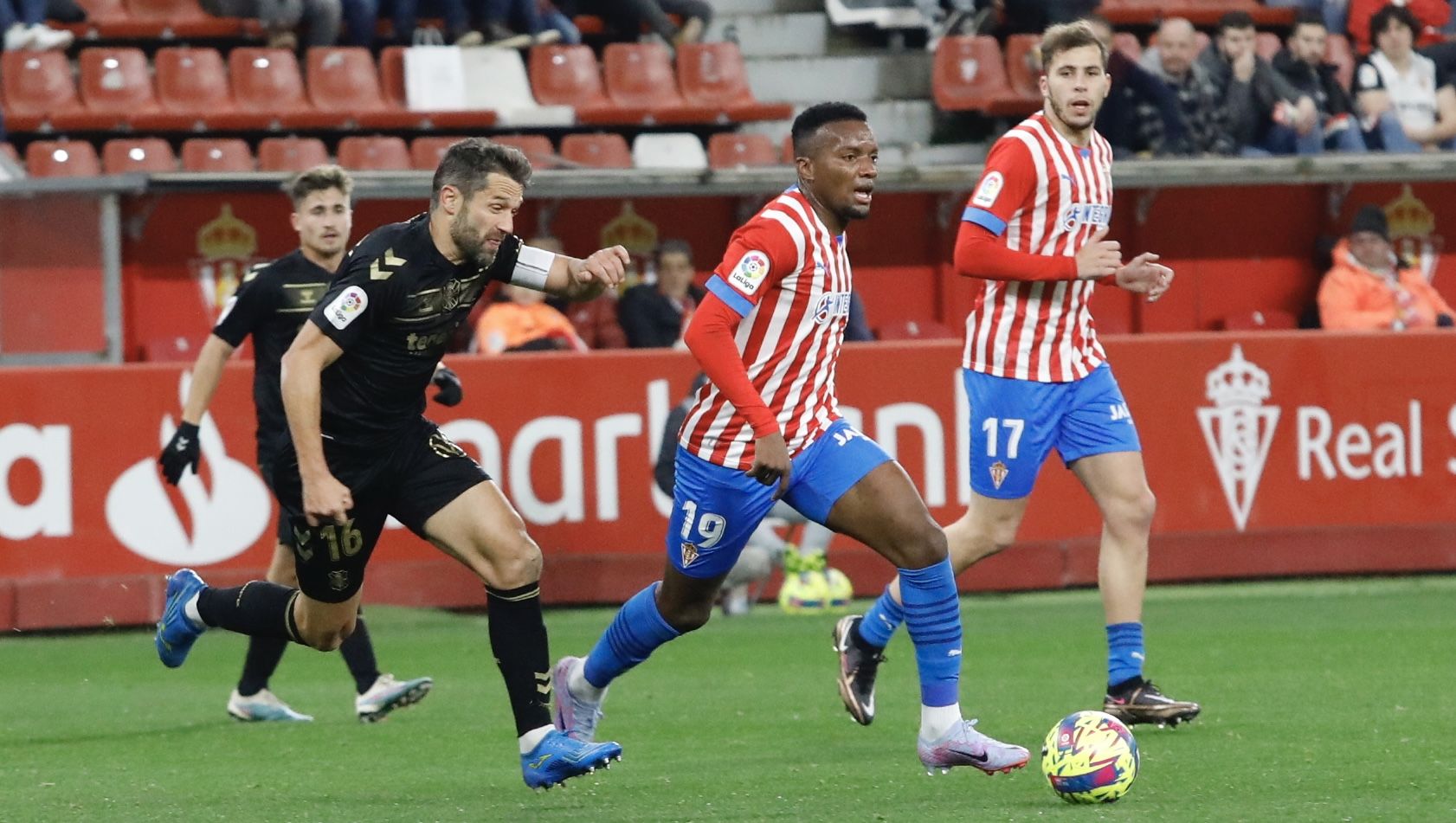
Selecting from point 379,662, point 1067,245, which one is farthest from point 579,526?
point 1067,245

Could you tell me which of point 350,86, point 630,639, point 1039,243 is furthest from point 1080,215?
point 350,86

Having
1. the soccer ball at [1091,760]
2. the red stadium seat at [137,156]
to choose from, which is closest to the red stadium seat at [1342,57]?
the red stadium seat at [137,156]

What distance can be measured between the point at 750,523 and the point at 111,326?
7336mm

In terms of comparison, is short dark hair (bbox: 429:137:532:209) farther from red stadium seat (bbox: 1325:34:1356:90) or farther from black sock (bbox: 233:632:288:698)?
red stadium seat (bbox: 1325:34:1356:90)

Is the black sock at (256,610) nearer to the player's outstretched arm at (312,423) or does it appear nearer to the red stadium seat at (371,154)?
the player's outstretched arm at (312,423)

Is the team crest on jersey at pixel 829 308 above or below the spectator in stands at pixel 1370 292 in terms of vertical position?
above

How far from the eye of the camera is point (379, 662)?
10711mm

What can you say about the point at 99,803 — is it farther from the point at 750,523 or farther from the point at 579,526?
the point at 579,526

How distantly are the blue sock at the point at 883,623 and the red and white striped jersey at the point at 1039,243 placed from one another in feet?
3.03

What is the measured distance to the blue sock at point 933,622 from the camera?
A: 21.4 feet

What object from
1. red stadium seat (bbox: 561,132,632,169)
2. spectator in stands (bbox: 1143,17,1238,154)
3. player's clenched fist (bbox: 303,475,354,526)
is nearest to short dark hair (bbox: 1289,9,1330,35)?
spectator in stands (bbox: 1143,17,1238,154)

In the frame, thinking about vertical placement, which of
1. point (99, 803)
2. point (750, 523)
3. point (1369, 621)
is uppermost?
point (750, 523)

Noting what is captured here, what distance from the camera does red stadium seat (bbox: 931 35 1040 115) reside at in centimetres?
1727

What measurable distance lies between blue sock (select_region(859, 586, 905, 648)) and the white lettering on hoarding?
19.5ft
